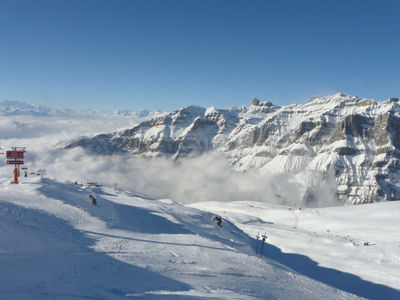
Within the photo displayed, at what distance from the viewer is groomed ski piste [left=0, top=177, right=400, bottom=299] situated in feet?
46.5

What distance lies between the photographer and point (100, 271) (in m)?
16.0

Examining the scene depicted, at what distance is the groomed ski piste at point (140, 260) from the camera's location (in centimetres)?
1419

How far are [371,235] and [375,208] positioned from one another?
26.9 meters

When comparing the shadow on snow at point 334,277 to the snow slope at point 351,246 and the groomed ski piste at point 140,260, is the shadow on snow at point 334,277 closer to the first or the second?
the snow slope at point 351,246

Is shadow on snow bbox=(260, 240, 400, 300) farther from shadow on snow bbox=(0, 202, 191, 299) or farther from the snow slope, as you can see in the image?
shadow on snow bbox=(0, 202, 191, 299)

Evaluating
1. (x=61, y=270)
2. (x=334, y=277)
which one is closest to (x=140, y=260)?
(x=61, y=270)

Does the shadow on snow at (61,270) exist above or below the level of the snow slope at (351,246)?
above

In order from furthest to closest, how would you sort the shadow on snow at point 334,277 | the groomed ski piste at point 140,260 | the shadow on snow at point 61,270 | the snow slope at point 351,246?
the snow slope at point 351,246 → the shadow on snow at point 334,277 → the groomed ski piste at point 140,260 → the shadow on snow at point 61,270

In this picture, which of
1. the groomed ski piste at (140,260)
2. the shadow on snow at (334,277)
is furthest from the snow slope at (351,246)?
the groomed ski piste at (140,260)

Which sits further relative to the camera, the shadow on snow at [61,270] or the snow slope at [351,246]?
the snow slope at [351,246]

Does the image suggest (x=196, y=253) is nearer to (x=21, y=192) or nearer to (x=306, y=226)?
(x=21, y=192)

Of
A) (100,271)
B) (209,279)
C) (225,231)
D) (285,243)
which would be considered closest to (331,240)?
(285,243)

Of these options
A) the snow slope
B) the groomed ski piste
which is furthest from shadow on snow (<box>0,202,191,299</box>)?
the snow slope

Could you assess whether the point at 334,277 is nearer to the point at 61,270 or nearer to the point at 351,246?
the point at 351,246
